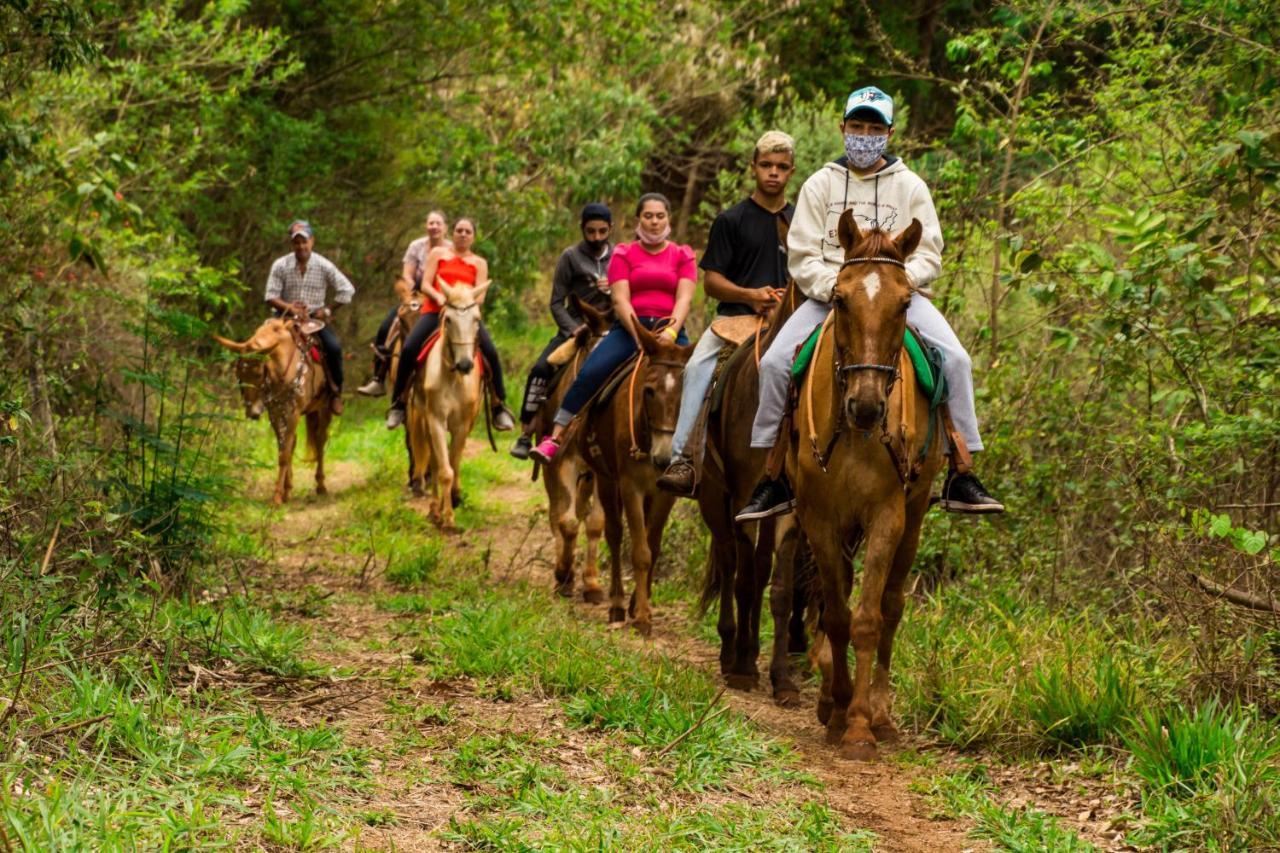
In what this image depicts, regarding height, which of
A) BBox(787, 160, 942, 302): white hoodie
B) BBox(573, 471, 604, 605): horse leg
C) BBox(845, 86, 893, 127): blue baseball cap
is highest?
BBox(845, 86, 893, 127): blue baseball cap

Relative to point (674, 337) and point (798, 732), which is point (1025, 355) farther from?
point (798, 732)

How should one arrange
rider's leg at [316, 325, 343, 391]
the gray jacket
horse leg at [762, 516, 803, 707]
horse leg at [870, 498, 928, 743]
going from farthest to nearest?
rider's leg at [316, 325, 343, 391]
the gray jacket
horse leg at [762, 516, 803, 707]
horse leg at [870, 498, 928, 743]

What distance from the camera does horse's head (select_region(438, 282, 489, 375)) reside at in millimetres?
14492

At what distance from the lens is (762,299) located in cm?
887

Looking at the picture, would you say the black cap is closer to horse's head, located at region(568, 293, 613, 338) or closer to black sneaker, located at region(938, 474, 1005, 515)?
horse's head, located at region(568, 293, 613, 338)

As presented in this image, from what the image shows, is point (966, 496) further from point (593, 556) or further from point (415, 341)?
point (415, 341)

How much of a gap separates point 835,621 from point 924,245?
2.00 metres

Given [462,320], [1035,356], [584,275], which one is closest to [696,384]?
[1035,356]

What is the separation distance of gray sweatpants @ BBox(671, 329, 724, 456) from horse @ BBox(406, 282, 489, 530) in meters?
5.44

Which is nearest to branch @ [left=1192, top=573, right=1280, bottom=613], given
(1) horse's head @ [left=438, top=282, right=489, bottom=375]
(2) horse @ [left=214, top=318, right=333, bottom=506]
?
(1) horse's head @ [left=438, top=282, right=489, bottom=375]

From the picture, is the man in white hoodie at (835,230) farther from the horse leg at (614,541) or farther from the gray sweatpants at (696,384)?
the horse leg at (614,541)

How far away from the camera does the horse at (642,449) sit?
994 centimetres

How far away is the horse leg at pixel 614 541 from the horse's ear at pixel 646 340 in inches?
45.8

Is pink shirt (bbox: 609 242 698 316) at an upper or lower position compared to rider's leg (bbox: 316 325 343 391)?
upper
